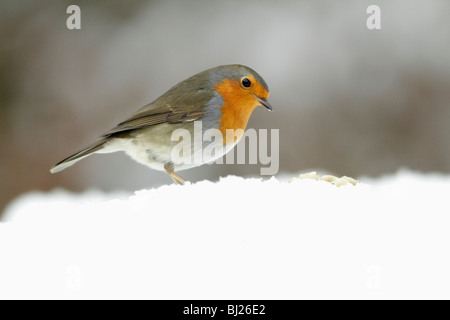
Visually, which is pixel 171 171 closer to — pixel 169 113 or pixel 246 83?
pixel 169 113

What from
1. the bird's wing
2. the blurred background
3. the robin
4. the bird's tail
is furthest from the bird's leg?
the blurred background

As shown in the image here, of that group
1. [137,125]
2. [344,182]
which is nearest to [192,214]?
[344,182]

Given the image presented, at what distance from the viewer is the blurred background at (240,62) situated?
3.34 metres

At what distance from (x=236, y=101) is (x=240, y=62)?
1.55m

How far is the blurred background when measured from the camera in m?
3.34

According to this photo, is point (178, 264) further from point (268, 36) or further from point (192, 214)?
point (268, 36)

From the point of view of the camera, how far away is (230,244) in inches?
43.4

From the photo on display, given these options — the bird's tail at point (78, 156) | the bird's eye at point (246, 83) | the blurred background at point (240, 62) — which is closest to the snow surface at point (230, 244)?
the bird's tail at point (78, 156)

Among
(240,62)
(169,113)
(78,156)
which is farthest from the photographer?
(240,62)

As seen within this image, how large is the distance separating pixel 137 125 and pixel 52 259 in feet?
3.60

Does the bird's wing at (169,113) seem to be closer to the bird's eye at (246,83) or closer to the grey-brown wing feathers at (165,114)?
the grey-brown wing feathers at (165,114)

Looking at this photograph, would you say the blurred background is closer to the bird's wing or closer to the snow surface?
the bird's wing

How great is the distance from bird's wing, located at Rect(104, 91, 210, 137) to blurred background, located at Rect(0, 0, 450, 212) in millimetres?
1048

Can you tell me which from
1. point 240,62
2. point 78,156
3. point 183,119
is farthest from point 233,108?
point 240,62
